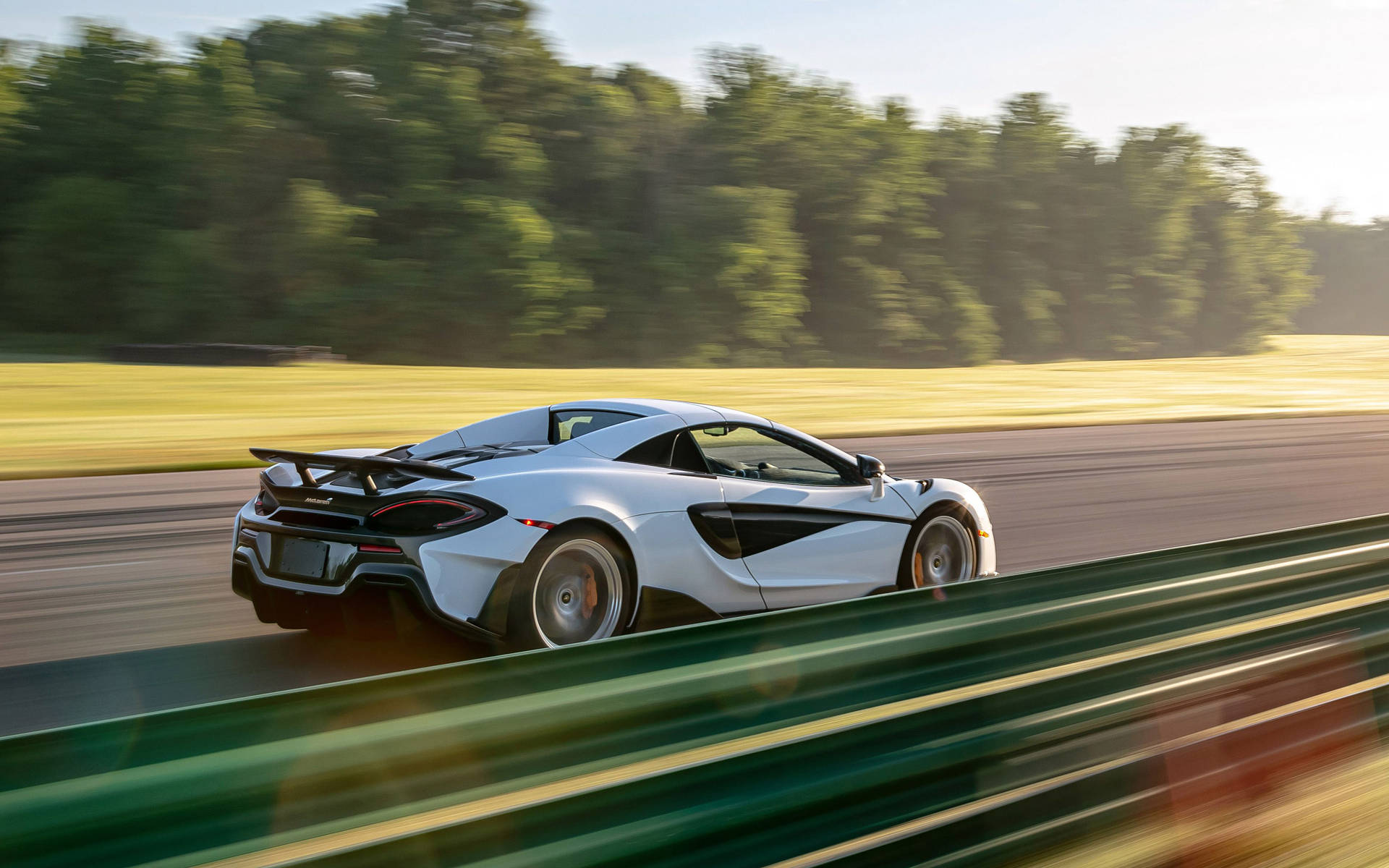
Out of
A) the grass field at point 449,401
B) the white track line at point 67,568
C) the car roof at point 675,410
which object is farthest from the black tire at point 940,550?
the grass field at point 449,401

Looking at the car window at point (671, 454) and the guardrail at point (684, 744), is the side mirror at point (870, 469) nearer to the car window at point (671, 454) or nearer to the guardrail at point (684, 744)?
the car window at point (671, 454)

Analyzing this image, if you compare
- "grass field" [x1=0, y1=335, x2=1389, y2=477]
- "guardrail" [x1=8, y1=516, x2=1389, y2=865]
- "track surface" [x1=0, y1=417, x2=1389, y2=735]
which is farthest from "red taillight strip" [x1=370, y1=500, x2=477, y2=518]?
"grass field" [x1=0, y1=335, x2=1389, y2=477]

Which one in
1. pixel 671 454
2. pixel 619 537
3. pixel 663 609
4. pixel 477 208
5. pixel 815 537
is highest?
pixel 477 208

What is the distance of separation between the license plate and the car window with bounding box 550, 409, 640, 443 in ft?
4.28

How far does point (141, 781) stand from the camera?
209 cm

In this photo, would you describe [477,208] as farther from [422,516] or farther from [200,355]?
[422,516]

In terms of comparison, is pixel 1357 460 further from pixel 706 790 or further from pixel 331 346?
pixel 331 346

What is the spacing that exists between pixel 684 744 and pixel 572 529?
2199mm

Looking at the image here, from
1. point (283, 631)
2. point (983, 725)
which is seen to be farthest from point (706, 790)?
point (283, 631)

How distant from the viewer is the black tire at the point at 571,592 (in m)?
4.79

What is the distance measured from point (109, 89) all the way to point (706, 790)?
48966 millimetres

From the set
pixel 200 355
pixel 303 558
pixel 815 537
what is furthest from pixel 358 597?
pixel 200 355

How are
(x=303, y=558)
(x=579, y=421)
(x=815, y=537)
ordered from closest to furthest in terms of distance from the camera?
(x=303, y=558), (x=815, y=537), (x=579, y=421)

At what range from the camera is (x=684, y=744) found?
279cm
